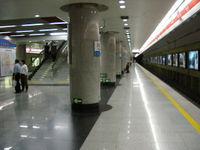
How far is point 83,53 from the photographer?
674 centimetres

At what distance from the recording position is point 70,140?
4.27 metres

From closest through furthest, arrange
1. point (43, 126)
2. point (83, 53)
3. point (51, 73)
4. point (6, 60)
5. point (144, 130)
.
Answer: point (144, 130), point (43, 126), point (83, 53), point (51, 73), point (6, 60)

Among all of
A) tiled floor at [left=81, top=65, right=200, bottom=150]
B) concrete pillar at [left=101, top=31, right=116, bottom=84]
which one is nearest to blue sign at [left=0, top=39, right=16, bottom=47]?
concrete pillar at [left=101, top=31, right=116, bottom=84]

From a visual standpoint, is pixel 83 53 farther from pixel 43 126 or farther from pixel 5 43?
pixel 5 43

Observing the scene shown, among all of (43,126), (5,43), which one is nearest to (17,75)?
(43,126)

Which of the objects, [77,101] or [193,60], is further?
[193,60]

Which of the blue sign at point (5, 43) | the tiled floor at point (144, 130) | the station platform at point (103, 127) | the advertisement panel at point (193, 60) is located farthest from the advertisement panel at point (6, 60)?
the advertisement panel at point (193, 60)

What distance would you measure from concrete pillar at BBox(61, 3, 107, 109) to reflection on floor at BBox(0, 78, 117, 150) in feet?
2.21

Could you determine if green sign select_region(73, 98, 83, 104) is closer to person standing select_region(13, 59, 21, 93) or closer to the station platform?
the station platform

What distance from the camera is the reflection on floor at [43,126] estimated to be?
13.5ft

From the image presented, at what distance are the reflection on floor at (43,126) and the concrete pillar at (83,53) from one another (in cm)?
67

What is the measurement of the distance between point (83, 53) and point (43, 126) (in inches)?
103

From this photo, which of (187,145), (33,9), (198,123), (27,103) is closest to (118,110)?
(198,123)

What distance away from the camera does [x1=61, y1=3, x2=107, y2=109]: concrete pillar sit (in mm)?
6711
